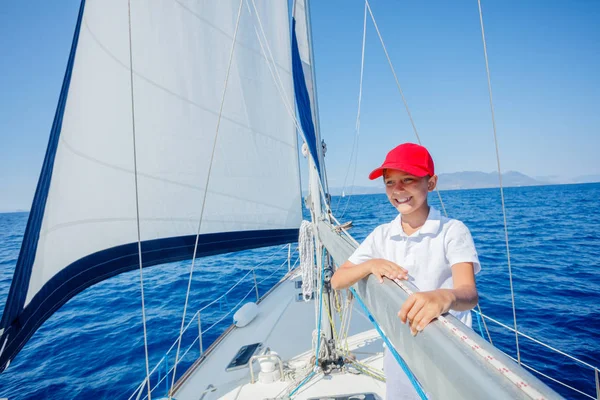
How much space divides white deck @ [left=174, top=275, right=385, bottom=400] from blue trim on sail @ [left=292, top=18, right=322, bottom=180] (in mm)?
1935

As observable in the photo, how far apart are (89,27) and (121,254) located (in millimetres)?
1782

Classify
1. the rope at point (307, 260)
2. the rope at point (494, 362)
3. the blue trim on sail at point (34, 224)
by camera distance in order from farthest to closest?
the rope at point (307, 260) → the blue trim on sail at point (34, 224) → the rope at point (494, 362)

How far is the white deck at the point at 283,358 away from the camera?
267 cm

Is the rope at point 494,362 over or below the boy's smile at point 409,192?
below

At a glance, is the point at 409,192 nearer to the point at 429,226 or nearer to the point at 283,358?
the point at 429,226

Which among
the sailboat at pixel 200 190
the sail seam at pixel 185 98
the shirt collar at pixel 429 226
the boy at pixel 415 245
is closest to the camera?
the boy at pixel 415 245

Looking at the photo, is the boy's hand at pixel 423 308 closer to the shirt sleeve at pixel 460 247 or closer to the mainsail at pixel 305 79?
the shirt sleeve at pixel 460 247

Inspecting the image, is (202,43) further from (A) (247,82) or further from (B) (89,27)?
(B) (89,27)

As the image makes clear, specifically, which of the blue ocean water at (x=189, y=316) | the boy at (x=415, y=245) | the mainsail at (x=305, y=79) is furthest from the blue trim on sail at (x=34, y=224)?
the blue ocean water at (x=189, y=316)

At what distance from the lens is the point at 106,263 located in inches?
95.2

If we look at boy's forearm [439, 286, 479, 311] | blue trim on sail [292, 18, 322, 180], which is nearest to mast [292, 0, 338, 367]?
blue trim on sail [292, 18, 322, 180]


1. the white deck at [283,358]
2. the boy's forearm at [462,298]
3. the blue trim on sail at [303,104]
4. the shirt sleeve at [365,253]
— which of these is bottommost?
the white deck at [283,358]

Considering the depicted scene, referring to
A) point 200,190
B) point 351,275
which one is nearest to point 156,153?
point 200,190

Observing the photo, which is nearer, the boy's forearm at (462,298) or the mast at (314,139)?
the boy's forearm at (462,298)
